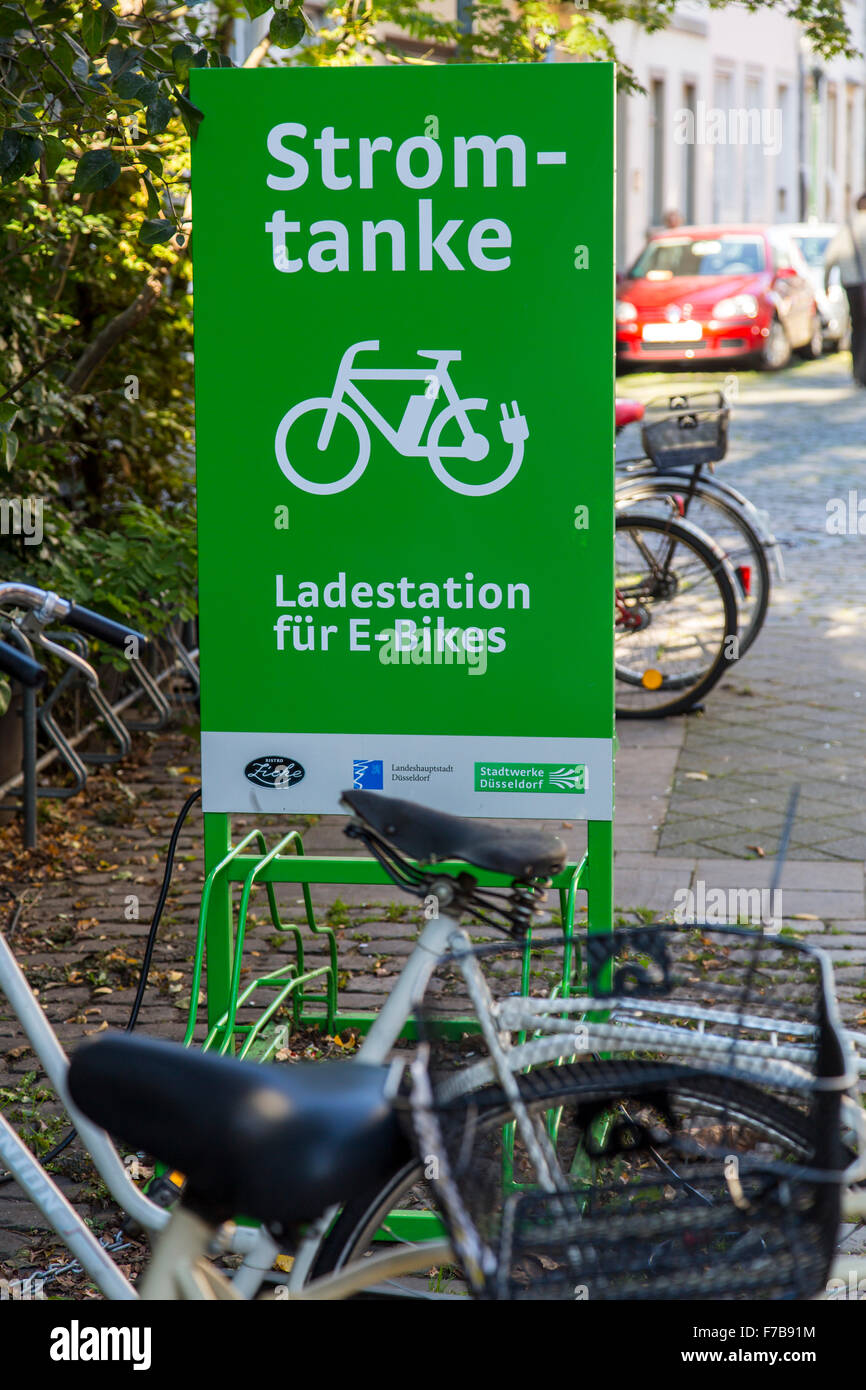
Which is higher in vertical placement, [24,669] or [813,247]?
[813,247]

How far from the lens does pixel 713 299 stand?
64.4ft

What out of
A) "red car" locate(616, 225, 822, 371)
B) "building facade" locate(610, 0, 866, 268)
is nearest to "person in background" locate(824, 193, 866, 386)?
"red car" locate(616, 225, 822, 371)

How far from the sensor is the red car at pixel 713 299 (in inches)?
772

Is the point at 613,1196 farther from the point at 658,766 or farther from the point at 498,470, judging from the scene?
the point at 658,766

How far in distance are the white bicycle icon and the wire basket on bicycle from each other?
1254mm

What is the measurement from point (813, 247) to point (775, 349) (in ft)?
12.9

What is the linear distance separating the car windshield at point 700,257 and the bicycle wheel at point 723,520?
45.3ft

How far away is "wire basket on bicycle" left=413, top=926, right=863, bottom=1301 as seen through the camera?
5.44 ft

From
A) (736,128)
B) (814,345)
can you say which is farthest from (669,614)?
(736,128)

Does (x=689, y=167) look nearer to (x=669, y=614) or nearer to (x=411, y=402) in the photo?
(x=669, y=614)

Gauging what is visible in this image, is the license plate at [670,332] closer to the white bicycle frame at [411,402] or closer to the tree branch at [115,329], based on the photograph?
the tree branch at [115,329]

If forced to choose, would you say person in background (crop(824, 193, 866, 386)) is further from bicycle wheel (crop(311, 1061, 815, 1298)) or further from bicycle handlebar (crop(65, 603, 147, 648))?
bicycle wheel (crop(311, 1061, 815, 1298))

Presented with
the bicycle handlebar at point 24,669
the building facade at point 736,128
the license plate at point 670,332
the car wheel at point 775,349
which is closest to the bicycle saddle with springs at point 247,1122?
the bicycle handlebar at point 24,669

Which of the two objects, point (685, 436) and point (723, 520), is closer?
point (685, 436)
